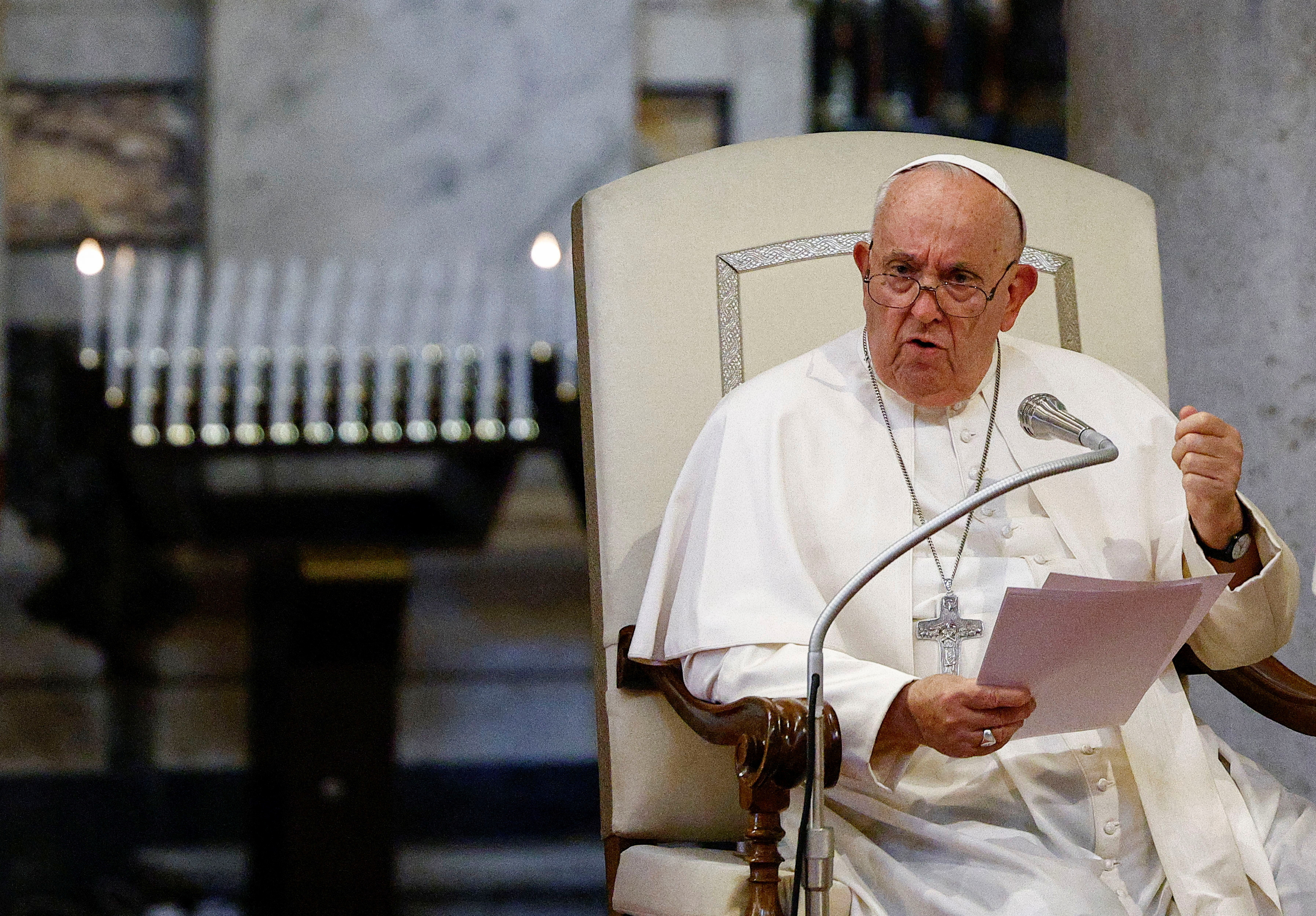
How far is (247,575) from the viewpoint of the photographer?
4.66m

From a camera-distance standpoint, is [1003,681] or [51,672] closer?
[1003,681]

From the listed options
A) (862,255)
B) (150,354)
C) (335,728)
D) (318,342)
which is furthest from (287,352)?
(862,255)

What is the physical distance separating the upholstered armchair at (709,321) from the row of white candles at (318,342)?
5.20 ft

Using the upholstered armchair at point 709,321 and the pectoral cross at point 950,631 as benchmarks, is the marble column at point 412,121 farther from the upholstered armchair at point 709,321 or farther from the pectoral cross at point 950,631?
the pectoral cross at point 950,631

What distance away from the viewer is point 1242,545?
2.13 m

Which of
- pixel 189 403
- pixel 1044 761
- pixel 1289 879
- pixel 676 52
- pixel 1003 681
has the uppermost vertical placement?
pixel 676 52

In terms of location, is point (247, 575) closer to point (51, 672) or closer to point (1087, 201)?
point (51, 672)

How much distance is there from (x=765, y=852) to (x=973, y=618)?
0.59 meters

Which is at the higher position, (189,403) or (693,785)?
(189,403)

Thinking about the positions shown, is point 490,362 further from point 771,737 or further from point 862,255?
point 771,737

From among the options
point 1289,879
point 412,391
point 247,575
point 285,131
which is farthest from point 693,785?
point 285,131

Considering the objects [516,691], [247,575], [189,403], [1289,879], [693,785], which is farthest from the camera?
[516,691]

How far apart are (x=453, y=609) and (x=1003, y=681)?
331 centimetres

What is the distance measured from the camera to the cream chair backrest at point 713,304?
2.35 m
